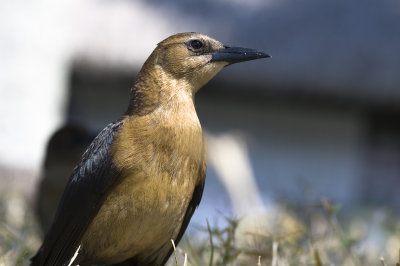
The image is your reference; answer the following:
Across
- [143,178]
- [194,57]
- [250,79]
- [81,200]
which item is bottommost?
[81,200]

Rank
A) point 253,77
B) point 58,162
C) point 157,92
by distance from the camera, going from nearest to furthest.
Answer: point 157,92, point 58,162, point 253,77

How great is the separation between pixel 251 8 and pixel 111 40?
1527mm

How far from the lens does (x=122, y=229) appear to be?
9.11 ft

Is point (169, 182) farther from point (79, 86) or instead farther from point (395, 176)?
point (395, 176)

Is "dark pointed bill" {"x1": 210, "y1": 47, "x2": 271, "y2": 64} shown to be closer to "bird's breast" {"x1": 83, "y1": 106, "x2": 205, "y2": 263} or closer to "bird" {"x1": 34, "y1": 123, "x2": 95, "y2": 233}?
"bird's breast" {"x1": 83, "y1": 106, "x2": 205, "y2": 263}

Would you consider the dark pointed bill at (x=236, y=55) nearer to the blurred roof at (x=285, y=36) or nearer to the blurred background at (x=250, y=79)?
the blurred background at (x=250, y=79)

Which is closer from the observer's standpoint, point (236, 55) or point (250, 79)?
point (236, 55)

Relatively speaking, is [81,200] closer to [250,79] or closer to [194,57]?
[194,57]

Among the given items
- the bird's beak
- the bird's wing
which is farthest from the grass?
the bird's beak

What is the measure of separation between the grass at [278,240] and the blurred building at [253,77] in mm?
2392

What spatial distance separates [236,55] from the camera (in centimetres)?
303

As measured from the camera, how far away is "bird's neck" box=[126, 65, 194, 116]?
9.59ft

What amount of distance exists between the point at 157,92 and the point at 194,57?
0.73ft

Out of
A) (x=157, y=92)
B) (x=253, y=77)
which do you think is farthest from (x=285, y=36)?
(x=157, y=92)
